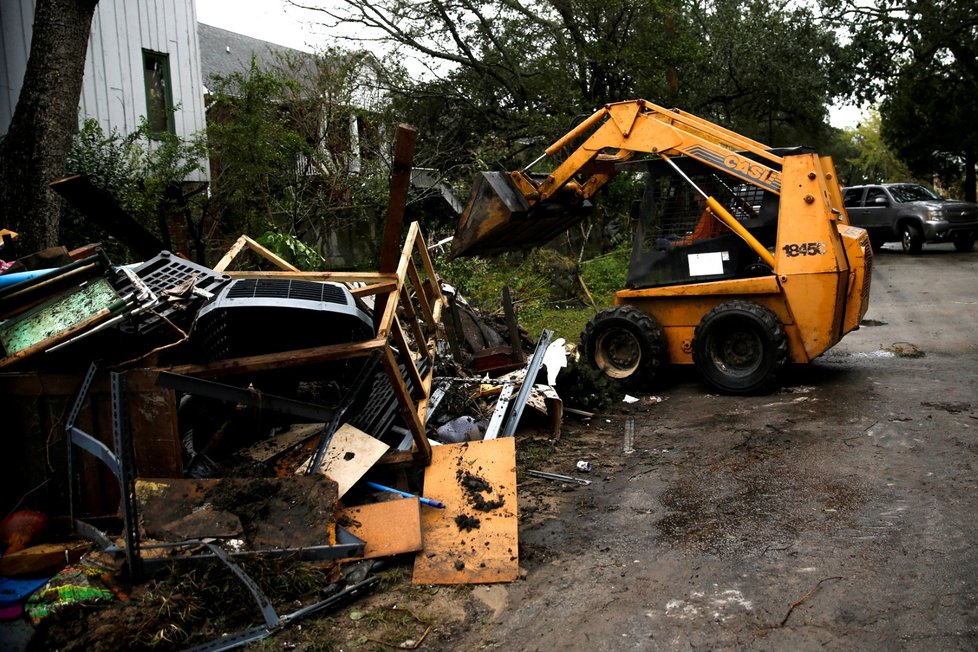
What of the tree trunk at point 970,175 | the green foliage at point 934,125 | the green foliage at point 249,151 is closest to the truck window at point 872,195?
the green foliage at point 934,125

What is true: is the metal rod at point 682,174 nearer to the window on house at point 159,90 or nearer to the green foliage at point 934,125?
the window on house at point 159,90

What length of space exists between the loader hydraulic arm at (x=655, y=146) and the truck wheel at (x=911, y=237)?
12322mm

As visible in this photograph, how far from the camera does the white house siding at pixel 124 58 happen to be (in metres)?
11.6

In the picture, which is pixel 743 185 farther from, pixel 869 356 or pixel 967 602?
pixel 967 602

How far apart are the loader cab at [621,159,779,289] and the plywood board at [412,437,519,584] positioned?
142 inches

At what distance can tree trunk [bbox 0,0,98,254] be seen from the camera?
7.93 meters

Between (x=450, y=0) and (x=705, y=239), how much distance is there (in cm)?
1117

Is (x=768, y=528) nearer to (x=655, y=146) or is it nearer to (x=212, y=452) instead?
(x=212, y=452)

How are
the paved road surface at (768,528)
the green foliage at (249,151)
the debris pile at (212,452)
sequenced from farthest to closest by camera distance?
the green foliage at (249,151)
the debris pile at (212,452)
the paved road surface at (768,528)

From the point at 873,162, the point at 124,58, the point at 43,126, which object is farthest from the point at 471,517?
the point at 873,162

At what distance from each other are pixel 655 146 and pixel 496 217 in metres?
1.75

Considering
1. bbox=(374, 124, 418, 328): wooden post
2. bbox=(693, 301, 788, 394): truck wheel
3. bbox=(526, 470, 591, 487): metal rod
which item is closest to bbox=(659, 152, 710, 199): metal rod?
bbox=(693, 301, 788, 394): truck wheel

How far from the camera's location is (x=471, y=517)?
478 centimetres

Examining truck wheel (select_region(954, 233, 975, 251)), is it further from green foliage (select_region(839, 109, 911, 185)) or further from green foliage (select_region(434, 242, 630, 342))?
green foliage (select_region(839, 109, 911, 185))
